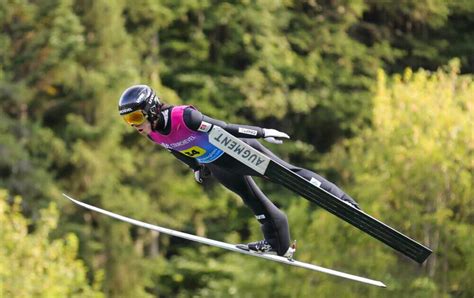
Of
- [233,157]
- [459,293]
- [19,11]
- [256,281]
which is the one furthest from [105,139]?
[233,157]

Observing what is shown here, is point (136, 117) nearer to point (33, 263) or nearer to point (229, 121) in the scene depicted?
point (33, 263)

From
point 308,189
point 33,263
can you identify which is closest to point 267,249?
point 308,189

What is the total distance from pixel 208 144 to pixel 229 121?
71.9ft

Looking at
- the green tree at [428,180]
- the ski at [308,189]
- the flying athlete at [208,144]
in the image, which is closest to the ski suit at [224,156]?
the flying athlete at [208,144]

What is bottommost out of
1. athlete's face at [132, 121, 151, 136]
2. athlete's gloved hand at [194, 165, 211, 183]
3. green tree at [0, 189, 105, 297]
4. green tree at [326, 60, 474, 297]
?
green tree at [0, 189, 105, 297]

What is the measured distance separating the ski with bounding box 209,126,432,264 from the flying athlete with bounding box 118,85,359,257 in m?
0.07

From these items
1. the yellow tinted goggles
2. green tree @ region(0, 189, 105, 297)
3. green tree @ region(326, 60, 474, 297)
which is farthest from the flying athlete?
green tree @ region(0, 189, 105, 297)

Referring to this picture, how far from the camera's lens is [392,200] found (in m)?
23.7

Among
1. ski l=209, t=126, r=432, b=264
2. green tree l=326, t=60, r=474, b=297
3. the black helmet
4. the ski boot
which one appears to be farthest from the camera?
green tree l=326, t=60, r=474, b=297

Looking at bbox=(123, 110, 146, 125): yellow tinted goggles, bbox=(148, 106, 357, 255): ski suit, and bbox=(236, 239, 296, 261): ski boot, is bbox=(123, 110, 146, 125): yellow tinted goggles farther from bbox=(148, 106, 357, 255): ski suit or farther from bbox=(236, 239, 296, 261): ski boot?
bbox=(236, 239, 296, 261): ski boot

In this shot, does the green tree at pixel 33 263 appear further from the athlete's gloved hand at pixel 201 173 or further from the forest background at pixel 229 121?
the athlete's gloved hand at pixel 201 173

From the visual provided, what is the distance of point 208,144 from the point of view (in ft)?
31.7

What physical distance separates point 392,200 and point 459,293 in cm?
235

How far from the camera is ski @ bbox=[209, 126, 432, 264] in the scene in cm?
950
